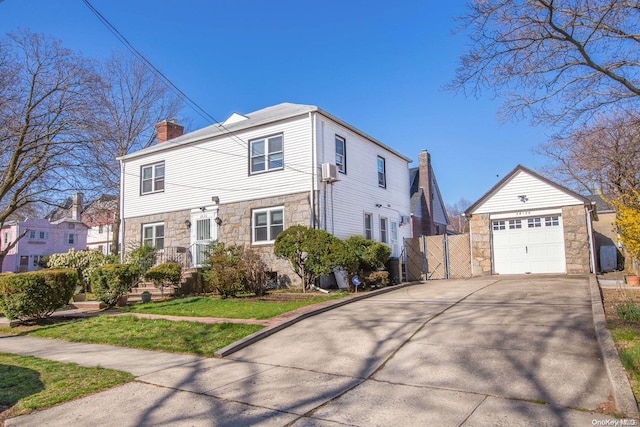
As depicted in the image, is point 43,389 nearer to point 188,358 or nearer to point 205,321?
point 188,358

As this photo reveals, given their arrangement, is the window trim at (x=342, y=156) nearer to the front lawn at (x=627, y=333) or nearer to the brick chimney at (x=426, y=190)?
the front lawn at (x=627, y=333)

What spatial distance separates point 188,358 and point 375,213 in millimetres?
12406

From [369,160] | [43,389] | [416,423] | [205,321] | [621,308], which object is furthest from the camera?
[369,160]

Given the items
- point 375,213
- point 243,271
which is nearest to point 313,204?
point 243,271

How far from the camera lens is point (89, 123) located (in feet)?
54.9

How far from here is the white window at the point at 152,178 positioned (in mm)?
19375

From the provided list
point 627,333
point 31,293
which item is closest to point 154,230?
point 31,293

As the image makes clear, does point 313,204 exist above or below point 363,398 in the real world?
above

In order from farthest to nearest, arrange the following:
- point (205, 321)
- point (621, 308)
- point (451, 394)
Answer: point (205, 321)
point (621, 308)
point (451, 394)

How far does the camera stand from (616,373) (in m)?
4.66

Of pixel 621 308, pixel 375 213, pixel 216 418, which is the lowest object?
pixel 216 418

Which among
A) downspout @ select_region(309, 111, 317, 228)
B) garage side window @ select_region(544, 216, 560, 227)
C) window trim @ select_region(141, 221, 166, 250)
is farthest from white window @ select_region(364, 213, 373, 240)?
window trim @ select_region(141, 221, 166, 250)

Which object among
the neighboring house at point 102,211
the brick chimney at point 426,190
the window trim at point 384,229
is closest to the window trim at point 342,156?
the window trim at point 384,229

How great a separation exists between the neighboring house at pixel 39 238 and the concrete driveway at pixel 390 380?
43693mm
